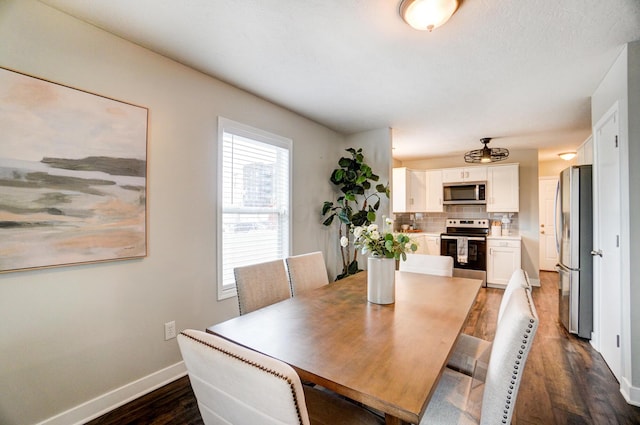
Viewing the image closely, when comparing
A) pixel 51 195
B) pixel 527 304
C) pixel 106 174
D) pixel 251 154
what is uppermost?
pixel 251 154

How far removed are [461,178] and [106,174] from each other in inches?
216

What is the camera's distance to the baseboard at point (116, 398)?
5.72 feet

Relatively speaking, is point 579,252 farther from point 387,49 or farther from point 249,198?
point 249,198

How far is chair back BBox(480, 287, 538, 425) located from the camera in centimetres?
92

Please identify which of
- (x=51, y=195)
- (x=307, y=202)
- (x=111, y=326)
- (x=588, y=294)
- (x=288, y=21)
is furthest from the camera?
(x=307, y=202)

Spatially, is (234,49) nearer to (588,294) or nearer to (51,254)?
(51,254)

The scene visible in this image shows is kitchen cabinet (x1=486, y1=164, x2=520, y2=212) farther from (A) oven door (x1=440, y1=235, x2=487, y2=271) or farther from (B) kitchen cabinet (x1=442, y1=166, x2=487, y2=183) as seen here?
(A) oven door (x1=440, y1=235, x2=487, y2=271)

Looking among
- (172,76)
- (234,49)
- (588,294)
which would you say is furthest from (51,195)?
(588,294)

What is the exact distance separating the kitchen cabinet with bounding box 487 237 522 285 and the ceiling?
95.3 inches

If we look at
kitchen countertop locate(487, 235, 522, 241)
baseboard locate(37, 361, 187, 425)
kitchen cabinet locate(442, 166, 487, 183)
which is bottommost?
baseboard locate(37, 361, 187, 425)

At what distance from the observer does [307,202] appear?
365 cm

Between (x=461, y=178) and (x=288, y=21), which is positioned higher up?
(x=288, y=21)

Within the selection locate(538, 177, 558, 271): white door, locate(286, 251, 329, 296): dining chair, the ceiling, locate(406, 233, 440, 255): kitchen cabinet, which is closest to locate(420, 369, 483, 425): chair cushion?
locate(286, 251, 329, 296): dining chair

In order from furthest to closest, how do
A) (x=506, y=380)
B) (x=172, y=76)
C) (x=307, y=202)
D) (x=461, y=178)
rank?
1. (x=461, y=178)
2. (x=307, y=202)
3. (x=172, y=76)
4. (x=506, y=380)
